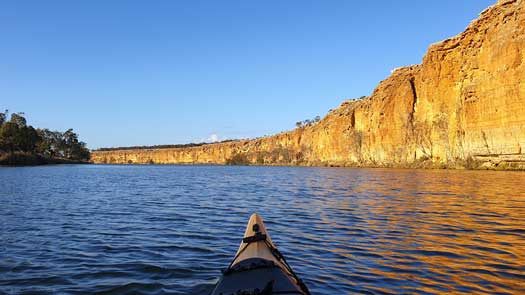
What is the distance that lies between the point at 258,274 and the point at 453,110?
5356 centimetres

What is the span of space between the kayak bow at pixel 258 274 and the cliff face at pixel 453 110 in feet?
133

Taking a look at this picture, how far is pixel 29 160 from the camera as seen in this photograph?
91500 mm

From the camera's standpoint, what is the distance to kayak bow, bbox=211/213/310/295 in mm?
4773

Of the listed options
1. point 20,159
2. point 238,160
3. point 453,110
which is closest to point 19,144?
point 20,159

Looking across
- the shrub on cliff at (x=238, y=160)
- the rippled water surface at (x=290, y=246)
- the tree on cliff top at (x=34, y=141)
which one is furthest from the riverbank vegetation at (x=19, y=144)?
the rippled water surface at (x=290, y=246)

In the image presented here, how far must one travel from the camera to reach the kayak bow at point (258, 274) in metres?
4.77

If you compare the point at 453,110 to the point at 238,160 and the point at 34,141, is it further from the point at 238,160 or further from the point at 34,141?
the point at 238,160

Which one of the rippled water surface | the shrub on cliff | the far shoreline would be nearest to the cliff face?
the rippled water surface

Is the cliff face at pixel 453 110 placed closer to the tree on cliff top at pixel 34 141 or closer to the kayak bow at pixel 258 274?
the kayak bow at pixel 258 274

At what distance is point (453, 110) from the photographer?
5159 cm

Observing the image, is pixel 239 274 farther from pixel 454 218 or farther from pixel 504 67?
pixel 504 67

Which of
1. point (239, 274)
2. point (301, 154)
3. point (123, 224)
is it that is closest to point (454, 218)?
point (239, 274)

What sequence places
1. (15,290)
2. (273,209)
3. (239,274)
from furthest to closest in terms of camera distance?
(273,209) < (15,290) < (239,274)

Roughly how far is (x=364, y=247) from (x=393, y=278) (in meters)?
2.26
